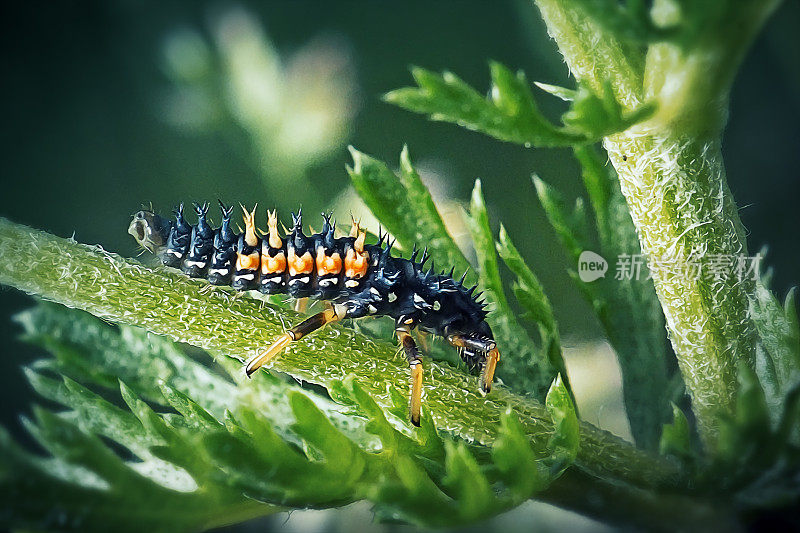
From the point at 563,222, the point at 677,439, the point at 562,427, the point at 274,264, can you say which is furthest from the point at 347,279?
the point at 677,439

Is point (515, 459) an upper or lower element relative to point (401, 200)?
lower

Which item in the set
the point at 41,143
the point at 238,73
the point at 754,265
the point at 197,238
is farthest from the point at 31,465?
the point at 238,73

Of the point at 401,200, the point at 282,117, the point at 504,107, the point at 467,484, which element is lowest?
the point at 467,484

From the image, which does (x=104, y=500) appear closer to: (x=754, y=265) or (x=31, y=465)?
(x=31, y=465)

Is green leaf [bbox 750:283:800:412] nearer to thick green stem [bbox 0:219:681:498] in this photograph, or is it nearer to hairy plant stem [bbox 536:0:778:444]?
hairy plant stem [bbox 536:0:778:444]

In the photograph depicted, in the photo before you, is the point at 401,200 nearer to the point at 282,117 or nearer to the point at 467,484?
the point at 467,484

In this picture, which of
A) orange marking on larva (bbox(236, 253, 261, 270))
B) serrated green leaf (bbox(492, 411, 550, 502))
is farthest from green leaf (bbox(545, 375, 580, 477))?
orange marking on larva (bbox(236, 253, 261, 270))

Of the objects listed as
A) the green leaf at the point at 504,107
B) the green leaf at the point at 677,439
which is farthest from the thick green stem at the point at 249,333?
the green leaf at the point at 504,107
